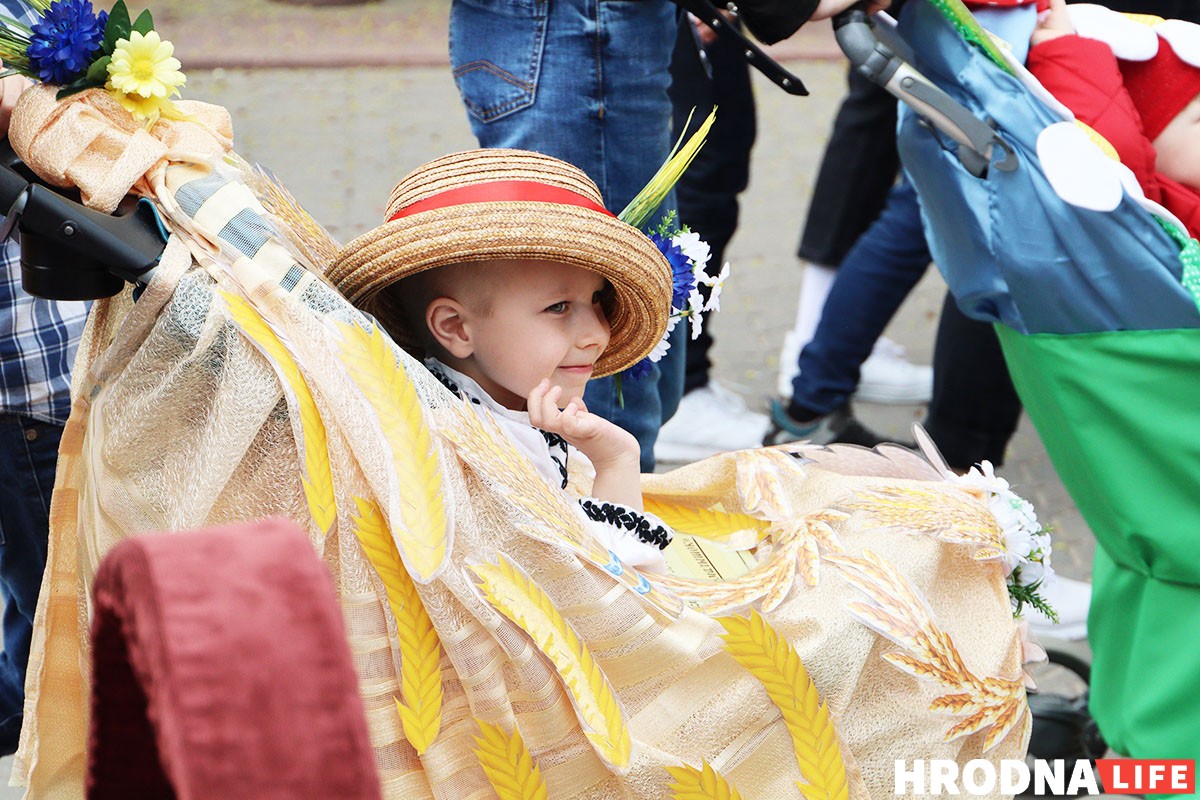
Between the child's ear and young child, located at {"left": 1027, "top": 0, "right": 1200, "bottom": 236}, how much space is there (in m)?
0.89

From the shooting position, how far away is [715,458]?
1.84 m

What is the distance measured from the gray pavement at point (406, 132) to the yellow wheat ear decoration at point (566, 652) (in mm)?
1505

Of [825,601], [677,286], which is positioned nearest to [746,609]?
[825,601]

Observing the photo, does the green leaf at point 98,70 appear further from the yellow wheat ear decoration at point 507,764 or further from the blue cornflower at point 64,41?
the yellow wheat ear decoration at point 507,764

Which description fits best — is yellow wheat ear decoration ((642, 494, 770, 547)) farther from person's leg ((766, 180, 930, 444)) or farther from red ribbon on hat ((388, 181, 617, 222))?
person's leg ((766, 180, 930, 444))

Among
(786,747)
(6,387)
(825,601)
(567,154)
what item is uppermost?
(567,154)

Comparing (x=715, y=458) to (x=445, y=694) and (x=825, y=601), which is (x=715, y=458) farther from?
(x=445, y=694)

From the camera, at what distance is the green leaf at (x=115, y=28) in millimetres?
1351

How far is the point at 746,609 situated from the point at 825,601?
0.31ft

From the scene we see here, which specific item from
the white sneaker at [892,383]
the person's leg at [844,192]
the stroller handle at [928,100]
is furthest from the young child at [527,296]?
the white sneaker at [892,383]

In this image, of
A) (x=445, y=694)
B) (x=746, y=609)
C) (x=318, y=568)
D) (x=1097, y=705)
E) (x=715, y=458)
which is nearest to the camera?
(x=318, y=568)

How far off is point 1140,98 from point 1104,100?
0.47ft

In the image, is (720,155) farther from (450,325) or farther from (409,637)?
(409,637)

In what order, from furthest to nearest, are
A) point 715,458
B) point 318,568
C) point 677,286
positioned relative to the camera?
1. point 715,458
2. point 677,286
3. point 318,568
